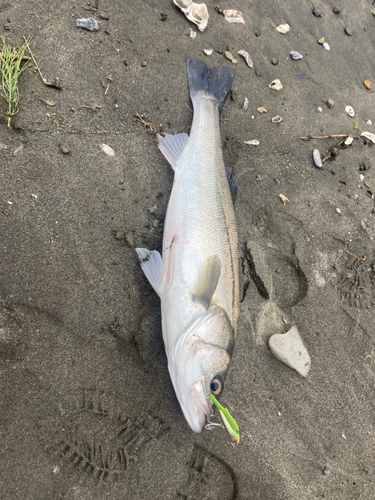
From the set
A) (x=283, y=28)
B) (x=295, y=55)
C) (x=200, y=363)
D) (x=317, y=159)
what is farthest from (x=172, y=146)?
(x=283, y=28)

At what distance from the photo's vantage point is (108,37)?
3.73 metres

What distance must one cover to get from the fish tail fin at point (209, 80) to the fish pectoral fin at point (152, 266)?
6.64 feet

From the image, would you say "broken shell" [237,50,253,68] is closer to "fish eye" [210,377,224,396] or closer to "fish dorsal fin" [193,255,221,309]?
"fish dorsal fin" [193,255,221,309]

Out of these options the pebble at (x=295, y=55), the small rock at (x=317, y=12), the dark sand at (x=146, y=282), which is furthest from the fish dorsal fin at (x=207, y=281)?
the small rock at (x=317, y=12)

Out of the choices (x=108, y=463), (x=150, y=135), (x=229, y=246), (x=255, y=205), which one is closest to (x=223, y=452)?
(x=108, y=463)

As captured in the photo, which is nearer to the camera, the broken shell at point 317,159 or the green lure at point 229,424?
the green lure at point 229,424

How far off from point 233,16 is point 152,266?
3.80 meters

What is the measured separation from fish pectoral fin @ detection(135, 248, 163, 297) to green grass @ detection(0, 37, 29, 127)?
181 cm

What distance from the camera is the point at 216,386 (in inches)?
106

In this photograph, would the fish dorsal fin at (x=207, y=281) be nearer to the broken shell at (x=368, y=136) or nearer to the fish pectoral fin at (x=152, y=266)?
the fish pectoral fin at (x=152, y=266)

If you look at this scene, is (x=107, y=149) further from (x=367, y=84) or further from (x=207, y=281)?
(x=367, y=84)

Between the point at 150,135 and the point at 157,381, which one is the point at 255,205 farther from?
the point at 157,381

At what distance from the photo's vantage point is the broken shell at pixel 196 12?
13.5 ft

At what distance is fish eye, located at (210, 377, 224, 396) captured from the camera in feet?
8.81
